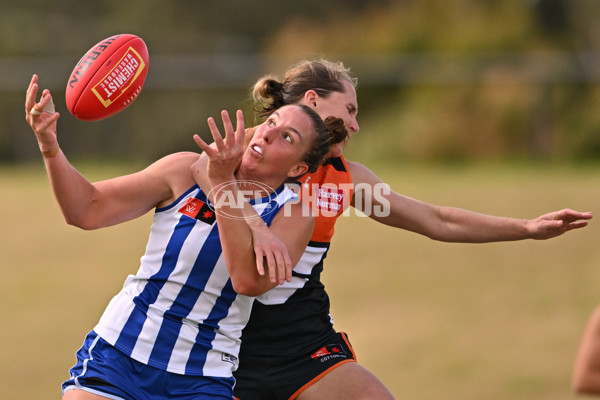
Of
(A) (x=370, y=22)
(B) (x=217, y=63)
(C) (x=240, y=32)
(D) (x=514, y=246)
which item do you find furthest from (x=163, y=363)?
(C) (x=240, y=32)

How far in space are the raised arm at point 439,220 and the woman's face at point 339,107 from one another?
26cm

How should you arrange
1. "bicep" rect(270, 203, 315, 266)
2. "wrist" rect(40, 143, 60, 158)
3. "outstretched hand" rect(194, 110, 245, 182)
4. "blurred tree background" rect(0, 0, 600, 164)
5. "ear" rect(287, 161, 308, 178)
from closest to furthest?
"outstretched hand" rect(194, 110, 245, 182) < "wrist" rect(40, 143, 60, 158) < "bicep" rect(270, 203, 315, 266) < "ear" rect(287, 161, 308, 178) < "blurred tree background" rect(0, 0, 600, 164)

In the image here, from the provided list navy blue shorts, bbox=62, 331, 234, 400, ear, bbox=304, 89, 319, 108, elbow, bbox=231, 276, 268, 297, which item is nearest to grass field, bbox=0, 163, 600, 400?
ear, bbox=304, 89, 319, 108

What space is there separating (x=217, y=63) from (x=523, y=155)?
8177 mm

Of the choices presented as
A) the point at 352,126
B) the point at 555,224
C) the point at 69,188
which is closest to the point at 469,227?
the point at 555,224

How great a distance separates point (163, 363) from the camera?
117 inches

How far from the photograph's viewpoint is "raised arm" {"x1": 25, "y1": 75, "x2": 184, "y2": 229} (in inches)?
115

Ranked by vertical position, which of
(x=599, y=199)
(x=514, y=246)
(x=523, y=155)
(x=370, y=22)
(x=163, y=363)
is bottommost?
(x=163, y=363)

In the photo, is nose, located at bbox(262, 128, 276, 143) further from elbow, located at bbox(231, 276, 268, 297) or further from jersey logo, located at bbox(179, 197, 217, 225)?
elbow, located at bbox(231, 276, 268, 297)

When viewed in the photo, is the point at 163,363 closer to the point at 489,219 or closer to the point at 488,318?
the point at 489,219

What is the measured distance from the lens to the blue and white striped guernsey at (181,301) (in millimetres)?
2996

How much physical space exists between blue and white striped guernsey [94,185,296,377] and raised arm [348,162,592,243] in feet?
2.64

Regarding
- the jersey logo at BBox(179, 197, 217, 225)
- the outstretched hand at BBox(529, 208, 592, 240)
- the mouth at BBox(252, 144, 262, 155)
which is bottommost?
the jersey logo at BBox(179, 197, 217, 225)

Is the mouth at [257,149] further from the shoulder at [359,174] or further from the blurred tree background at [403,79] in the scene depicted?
the blurred tree background at [403,79]
